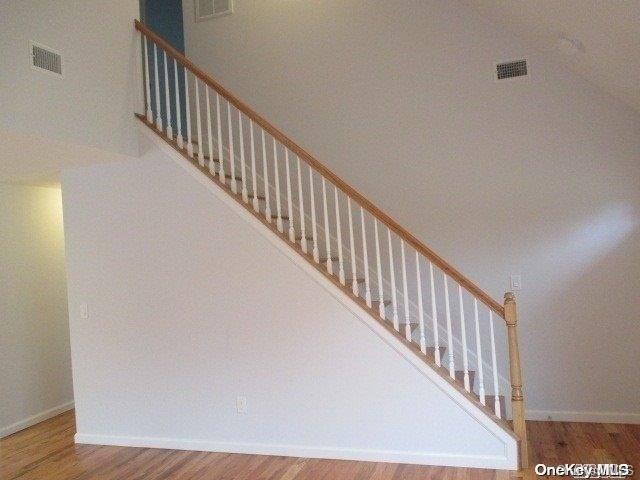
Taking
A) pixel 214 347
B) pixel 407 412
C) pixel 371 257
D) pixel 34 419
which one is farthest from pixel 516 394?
pixel 34 419

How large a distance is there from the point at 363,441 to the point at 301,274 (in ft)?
3.84

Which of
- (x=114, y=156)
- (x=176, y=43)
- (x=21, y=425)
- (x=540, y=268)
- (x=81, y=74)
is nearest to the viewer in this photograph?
(x=81, y=74)

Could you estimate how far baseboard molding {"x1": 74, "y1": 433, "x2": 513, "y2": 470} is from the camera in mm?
3129

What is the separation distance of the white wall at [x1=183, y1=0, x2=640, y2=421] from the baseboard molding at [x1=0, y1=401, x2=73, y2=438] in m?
3.34

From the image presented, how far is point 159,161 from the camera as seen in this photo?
3787 mm

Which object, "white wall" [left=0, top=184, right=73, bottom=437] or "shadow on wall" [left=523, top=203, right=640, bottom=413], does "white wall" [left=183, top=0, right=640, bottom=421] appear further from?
"white wall" [left=0, top=184, right=73, bottom=437]

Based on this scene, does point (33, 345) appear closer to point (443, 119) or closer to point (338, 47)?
point (338, 47)

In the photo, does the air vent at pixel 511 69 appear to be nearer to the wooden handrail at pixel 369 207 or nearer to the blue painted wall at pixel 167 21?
the wooden handrail at pixel 369 207

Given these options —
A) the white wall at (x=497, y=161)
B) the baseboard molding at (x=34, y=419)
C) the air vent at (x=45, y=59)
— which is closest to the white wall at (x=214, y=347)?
the baseboard molding at (x=34, y=419)

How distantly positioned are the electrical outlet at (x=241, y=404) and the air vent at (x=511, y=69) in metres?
3.18

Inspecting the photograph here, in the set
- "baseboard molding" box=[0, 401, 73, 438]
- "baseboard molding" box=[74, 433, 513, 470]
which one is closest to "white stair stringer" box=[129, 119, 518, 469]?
"baseboard molding" box=[74, 433, 513, 470]

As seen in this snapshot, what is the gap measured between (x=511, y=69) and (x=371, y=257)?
1.88 metres

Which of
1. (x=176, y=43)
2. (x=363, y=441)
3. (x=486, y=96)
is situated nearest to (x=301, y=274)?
(x=363, y=441)

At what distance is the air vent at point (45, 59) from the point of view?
2941 millimetres
